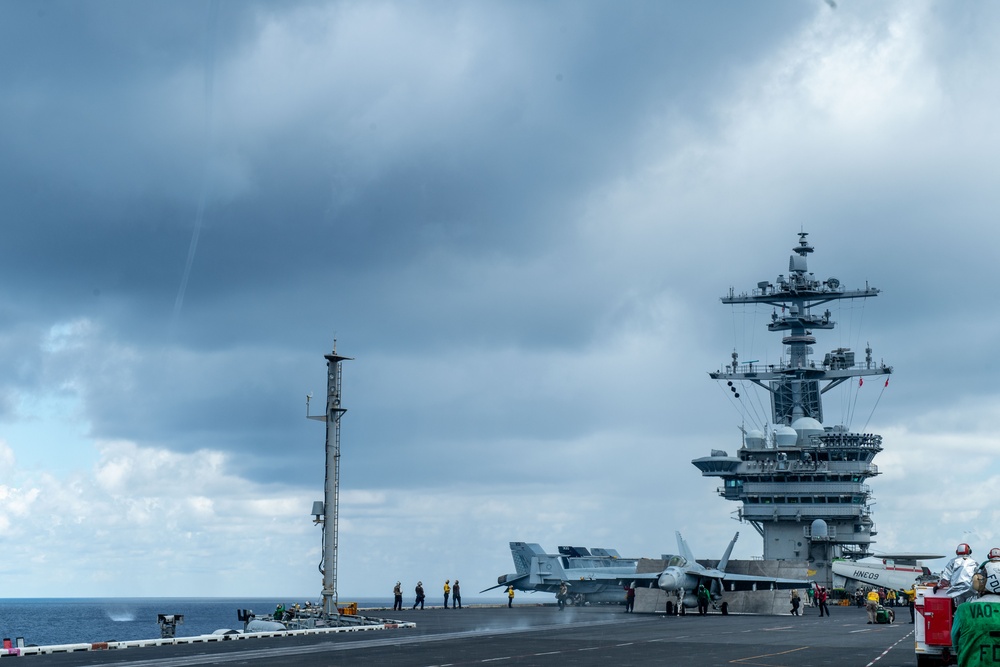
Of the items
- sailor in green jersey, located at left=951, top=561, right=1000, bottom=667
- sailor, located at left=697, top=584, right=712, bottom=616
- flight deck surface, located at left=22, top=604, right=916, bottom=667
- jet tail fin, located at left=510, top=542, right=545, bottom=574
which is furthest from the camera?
jet tail fin, located at left=510, top=542, right=545, bottom=574

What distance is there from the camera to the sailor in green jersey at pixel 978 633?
9.41 metres

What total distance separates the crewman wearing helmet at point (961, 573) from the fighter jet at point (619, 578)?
4876cm

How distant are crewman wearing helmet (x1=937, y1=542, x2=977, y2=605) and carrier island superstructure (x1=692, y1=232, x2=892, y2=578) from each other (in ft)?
224

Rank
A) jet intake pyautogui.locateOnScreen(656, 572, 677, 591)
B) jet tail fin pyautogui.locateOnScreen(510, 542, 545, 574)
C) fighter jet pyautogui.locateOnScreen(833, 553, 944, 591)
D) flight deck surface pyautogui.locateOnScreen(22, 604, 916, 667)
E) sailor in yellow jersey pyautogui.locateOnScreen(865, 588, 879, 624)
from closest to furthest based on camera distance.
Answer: flight deck surface pyautogui.locateOnScreen(22, 604, 916, 667)
sailor in yellow jersey pyautogui.locateOnScreen(865, 588, 879, 624)
jet intake pyautogui.locateOnScreen(656, 572, 677, 591)
fighter jet pyautogui.locateOnScreen(833, 553, 944, 591)
jet tail fin pyautogui.locateOnScreen(510, 542, 545, 574)

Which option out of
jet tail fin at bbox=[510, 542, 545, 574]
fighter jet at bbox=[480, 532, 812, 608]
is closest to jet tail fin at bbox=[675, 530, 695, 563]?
fighter jet at bbox=[480, 532, 812, 608]

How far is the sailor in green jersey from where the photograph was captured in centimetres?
941

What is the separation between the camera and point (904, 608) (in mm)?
76312

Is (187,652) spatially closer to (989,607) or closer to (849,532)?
(989,607)

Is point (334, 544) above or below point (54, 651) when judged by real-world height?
above

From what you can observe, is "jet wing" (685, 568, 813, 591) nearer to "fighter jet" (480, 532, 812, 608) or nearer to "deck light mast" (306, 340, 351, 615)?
"fighter jet" (480, 532, 812, 608)

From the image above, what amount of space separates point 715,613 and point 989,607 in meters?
59.9

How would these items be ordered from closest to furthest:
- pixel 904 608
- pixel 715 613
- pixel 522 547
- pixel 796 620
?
pixel 796 620
pixel 715 613
pixel 904 608
pixel 522 547

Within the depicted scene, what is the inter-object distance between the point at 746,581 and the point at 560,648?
44.1 meters

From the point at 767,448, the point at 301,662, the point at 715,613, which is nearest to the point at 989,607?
the point at 301,662
